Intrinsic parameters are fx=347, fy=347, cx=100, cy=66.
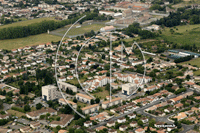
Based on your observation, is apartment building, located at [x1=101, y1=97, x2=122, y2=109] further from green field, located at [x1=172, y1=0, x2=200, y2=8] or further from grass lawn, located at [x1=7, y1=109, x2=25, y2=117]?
green field, located at [x1=172, y1=0, x2=200, y2=8]

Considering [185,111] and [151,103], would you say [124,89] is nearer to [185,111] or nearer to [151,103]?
[151,103]

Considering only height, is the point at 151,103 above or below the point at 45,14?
below

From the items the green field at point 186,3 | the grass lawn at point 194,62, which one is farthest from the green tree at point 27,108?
the green field at point 186,3

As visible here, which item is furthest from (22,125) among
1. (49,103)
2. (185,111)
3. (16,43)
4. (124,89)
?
(16,43)

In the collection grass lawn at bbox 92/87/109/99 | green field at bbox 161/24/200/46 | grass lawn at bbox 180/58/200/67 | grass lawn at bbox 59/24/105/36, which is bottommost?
grass lawn at bbox 92/87/109/99

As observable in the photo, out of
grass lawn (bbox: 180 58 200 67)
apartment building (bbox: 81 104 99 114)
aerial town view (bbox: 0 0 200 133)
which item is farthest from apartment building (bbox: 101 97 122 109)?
grass lawn (bbox: 180 58 200 67)

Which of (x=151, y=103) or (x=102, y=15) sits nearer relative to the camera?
(x=151, y=103)

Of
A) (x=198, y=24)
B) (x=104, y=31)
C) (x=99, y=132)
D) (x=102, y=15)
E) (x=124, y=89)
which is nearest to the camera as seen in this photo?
(x=99, y=132)
